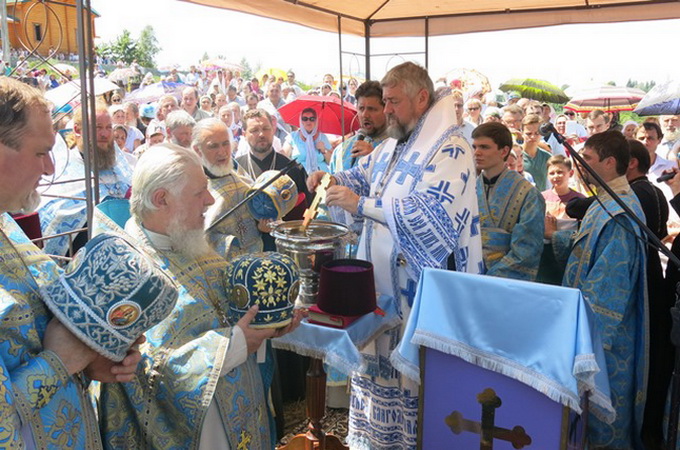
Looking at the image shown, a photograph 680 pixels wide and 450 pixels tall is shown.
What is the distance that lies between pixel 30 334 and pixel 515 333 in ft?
5.17

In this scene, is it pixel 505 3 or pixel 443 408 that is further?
pixel 505 3

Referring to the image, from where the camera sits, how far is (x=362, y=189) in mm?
3486

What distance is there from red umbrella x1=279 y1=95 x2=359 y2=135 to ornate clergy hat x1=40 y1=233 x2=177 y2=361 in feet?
19.1

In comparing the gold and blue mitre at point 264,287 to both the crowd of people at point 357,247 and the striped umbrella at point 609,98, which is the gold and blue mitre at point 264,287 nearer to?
the crowd of people at point 357,247

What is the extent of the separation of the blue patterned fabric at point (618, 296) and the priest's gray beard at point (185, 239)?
217cm

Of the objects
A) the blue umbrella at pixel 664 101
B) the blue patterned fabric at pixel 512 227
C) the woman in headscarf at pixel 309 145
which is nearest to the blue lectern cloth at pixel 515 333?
the blue patterned fabric at pixel 512 227

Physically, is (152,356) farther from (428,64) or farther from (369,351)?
(428,64)

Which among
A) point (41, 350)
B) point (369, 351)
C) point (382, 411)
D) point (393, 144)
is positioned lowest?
point (382, 411)

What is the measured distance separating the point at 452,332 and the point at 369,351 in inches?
36.1

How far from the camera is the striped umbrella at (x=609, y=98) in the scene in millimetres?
12742

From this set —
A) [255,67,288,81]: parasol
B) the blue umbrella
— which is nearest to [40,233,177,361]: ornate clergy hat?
the blue umbrella

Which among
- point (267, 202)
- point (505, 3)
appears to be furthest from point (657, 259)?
point (505, 3)

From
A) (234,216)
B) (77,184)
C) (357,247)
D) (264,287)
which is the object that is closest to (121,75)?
(77,184)

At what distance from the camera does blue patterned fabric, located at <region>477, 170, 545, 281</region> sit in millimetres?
3801
